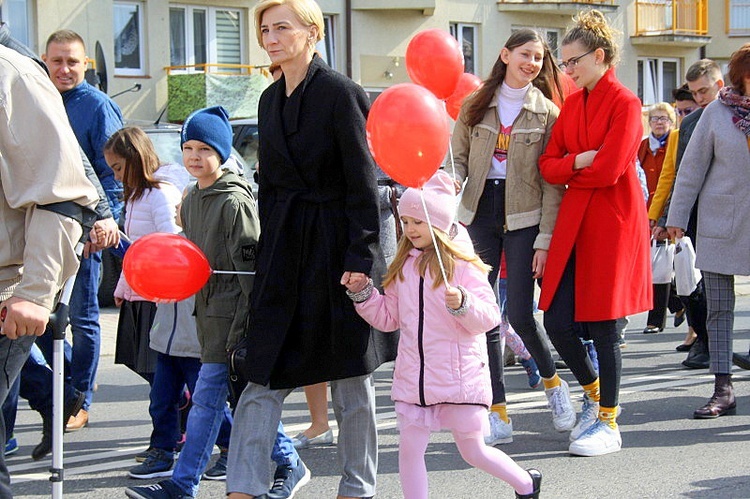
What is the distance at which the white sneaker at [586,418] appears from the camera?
607cm

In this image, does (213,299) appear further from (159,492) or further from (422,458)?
(422,458)

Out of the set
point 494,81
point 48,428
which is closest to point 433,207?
point 494,81

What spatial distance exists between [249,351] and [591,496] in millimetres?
1797

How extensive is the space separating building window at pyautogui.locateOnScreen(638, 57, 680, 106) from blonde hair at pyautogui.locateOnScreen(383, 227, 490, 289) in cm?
3132

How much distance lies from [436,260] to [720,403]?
2979 mm

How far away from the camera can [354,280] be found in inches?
172

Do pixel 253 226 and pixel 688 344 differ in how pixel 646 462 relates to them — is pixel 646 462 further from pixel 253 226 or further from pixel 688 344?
pixel 688 344

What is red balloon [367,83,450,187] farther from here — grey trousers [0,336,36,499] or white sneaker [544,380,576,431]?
white sneaker [544,380,576,431]

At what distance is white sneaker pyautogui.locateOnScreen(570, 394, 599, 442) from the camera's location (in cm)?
607

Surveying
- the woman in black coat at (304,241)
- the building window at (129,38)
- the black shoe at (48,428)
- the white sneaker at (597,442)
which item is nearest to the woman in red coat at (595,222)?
the white sneaker at (597,442)

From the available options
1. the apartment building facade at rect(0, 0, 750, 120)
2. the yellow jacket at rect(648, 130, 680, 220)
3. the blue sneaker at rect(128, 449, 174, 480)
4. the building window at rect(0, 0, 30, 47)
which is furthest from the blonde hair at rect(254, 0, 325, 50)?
the building window at rect(0, 0, 30, 47)

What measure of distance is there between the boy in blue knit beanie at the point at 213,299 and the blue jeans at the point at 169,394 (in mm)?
588

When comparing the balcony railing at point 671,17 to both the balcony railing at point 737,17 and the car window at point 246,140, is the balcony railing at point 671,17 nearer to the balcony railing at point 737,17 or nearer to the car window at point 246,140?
the balcony railing at point 737,17

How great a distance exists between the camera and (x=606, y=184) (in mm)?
5867
